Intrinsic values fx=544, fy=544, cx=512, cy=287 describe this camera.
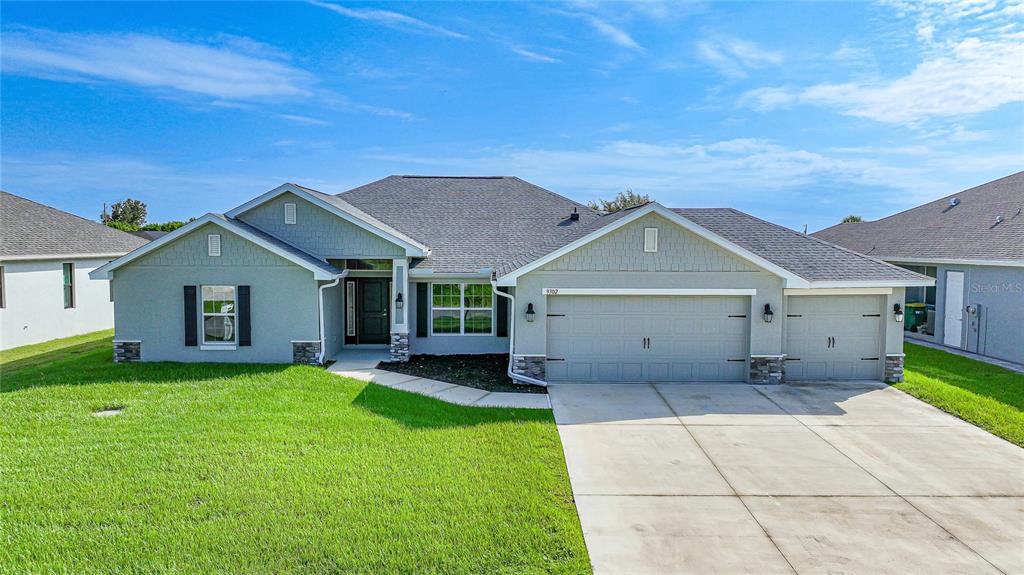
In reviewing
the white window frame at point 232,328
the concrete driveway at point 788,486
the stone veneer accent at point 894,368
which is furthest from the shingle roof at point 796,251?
the white window frame at point 232,328

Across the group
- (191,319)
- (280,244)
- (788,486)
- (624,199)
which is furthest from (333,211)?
(624,199)

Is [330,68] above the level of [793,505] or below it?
above

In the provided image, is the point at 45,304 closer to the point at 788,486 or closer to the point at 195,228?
the point at 195,228

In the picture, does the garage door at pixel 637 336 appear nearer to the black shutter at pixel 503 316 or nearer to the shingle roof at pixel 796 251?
the shingle roof at pixel 796 251

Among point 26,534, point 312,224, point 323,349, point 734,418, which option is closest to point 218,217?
point 312,224

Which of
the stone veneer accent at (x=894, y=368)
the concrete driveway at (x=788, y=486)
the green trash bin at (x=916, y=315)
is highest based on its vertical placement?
the green trash bin at (x=916, y=315)

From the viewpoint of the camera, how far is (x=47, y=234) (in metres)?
18.2

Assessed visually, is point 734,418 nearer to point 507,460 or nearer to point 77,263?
point 507,460

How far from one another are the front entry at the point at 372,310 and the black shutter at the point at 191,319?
12.5 feet

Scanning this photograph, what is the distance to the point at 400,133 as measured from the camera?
21.7 meters

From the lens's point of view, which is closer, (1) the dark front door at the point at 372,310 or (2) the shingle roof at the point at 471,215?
(1) the dark front door at the point at 372,310

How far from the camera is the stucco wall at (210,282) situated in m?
12.6

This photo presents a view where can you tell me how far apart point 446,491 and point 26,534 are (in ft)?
13.4

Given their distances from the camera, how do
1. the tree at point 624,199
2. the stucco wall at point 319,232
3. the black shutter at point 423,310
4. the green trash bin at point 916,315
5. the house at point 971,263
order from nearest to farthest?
the stucco wall at point 319,232
the house at point 971,263
the black shutter at point 423,310
the green trash bin at point 916,315
the tree at point 624,199
